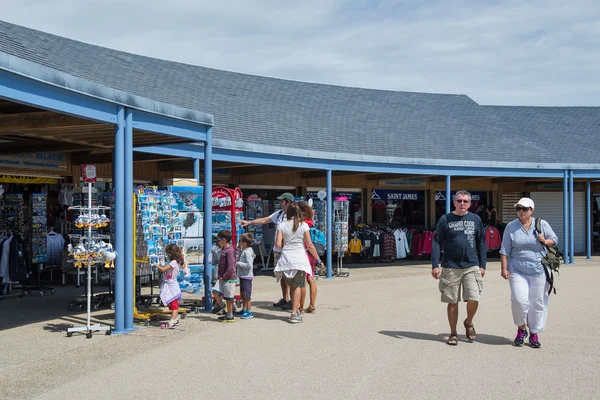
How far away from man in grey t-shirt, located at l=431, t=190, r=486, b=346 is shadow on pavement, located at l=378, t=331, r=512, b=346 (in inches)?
10.6

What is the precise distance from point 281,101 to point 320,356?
17.2 m

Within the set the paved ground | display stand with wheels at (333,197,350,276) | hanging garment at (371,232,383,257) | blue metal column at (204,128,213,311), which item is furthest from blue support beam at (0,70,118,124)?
hanging garment at (371,232,383,257)

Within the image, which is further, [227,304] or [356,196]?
[356,196]

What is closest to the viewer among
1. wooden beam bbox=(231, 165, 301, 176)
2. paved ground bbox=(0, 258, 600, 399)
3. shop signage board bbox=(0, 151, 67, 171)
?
paved ground bbox=(0, 258, 600, 399)

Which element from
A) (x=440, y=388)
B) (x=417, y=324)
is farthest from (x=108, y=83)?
(x=440, y=388)

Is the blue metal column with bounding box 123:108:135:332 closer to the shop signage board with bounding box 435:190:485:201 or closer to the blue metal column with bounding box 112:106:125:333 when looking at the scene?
the blue metal column with bounding box 112:106:125:333

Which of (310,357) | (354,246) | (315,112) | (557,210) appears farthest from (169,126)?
(557,210)

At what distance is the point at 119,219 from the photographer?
27.9ft

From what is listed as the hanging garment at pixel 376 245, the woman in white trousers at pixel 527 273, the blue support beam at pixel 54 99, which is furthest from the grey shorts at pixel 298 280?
the hanging garment at pixel 376 245

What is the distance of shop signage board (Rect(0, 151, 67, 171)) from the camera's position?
13773 mm

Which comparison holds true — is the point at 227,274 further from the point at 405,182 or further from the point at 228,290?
the point at 405,182

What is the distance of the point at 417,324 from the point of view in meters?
9.28

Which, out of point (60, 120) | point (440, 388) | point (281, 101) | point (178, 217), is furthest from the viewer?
point (281, 101)

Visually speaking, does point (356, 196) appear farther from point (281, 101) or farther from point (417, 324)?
point (417, 324)
